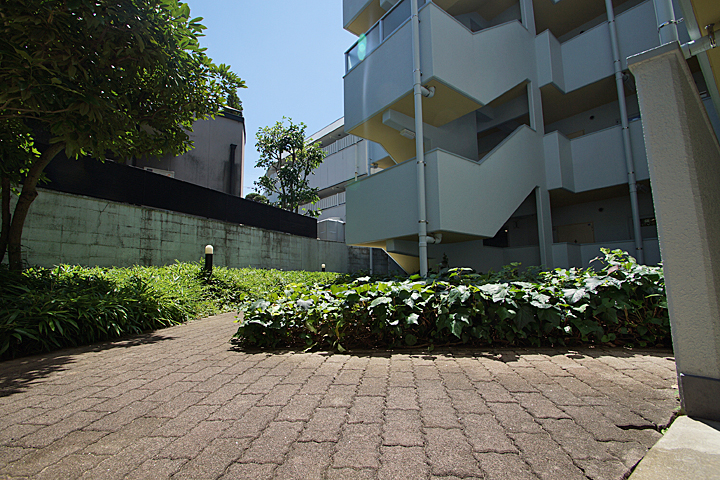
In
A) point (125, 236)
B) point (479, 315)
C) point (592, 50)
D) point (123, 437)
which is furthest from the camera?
point (592, 50)

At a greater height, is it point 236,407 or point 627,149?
point 627,149

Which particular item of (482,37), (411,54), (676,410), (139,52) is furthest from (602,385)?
(482,37)

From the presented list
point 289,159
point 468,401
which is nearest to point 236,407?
point 468,401

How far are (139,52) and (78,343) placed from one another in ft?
12.4

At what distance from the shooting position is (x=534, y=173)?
809 cm

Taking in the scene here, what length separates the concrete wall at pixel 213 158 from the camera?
1417 cm

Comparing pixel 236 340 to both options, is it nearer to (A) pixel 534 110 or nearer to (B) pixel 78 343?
(B) pixel 78 343

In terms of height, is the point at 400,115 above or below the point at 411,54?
below

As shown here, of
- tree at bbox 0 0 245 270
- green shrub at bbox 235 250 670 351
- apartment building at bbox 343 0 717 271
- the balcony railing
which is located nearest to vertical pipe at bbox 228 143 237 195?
apartment building at bbox 343 0 717 271

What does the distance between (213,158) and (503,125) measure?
40.5ft

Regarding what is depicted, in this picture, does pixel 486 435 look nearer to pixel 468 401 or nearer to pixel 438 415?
Result: pixel 438 415

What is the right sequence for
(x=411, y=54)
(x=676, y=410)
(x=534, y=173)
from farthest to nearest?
(x=534, y=173) < (x=411, y=54) < (x=676, y=410)

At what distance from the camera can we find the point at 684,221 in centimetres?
176

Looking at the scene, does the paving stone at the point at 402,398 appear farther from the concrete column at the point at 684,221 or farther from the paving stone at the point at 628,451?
the concrete column at the point at 684,221
